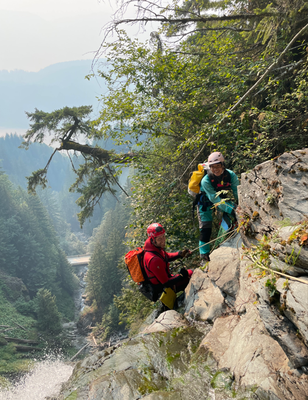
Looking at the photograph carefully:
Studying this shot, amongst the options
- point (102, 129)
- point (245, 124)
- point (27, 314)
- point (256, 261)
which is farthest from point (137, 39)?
point (27, 314)

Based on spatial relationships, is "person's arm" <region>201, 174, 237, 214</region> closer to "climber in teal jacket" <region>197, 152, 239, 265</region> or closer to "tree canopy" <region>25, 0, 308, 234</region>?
"climber in teal jacket" <region>197, 152, 239, 265</region>

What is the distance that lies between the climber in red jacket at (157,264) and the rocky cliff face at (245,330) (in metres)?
0.77

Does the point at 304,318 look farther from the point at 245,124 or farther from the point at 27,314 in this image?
the point at 27,314

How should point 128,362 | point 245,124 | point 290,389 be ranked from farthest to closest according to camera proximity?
point 245,124 → point 128,362 → point 290,389

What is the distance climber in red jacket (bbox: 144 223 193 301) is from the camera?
513 centimetres

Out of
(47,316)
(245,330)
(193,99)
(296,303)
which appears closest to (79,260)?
(47,316)

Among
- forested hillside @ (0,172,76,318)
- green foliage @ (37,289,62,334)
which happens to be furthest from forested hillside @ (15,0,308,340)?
forested hillside @ (0,172,76,318)

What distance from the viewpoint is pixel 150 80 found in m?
8.18

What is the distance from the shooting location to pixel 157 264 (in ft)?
16.9

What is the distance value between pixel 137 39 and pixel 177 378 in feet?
30.9

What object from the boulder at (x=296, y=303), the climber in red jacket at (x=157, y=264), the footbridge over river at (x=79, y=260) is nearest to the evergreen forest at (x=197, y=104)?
the climber in red jacket at (x=157, y=264)

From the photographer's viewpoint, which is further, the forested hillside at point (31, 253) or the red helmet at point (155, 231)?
the forested hillside at point (31, 253)

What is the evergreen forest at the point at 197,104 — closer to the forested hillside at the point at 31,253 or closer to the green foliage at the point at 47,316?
the green foliage at the point at 47,316

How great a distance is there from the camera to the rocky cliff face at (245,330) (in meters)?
2.17
